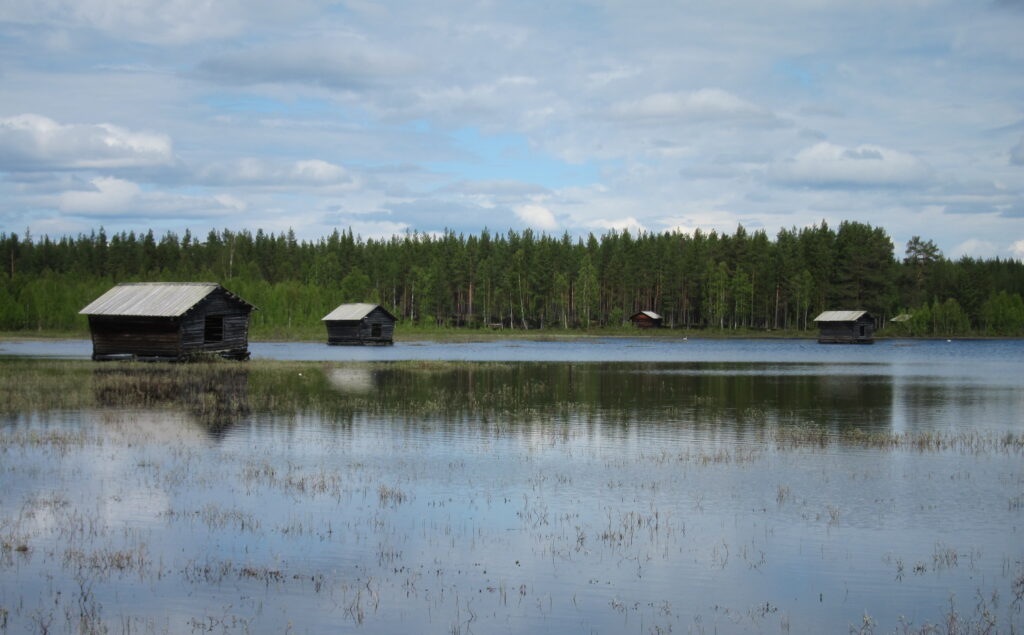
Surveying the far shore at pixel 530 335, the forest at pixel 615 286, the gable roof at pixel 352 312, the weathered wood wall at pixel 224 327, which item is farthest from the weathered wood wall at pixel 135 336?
the forest at pixel 615 286

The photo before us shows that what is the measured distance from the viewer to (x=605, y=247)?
177375 millimetres

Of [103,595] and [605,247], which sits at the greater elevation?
[605,247]

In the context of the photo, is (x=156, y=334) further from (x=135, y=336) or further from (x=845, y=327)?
(x=845, y=327)

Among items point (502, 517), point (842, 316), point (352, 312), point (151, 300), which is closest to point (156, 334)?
point (151, 300)

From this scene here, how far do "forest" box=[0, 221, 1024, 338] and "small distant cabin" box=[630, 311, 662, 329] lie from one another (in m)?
3.65

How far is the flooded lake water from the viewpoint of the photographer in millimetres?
12258

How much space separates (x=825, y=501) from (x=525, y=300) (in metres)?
144

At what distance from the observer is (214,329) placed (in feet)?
204

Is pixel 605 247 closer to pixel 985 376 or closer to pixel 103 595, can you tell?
pixel 985 376

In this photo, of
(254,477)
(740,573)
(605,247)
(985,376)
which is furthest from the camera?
(605,247)

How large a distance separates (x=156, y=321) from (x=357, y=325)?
34910 mm

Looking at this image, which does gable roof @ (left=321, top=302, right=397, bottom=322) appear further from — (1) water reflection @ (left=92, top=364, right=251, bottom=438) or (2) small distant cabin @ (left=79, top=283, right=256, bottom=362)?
(1) water reflection @ (left=92, top=364, right=251, bottom=438)

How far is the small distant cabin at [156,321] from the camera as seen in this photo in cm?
5694

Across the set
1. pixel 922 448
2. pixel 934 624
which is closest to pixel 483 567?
pixel 934 624
